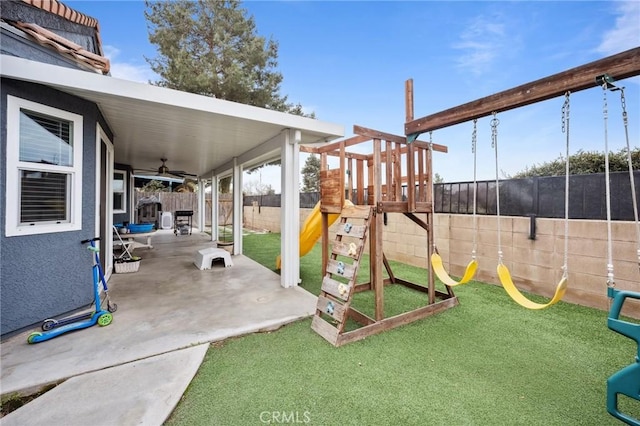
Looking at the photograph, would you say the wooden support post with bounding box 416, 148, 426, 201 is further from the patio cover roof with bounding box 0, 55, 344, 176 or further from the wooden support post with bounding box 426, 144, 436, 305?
the patio cover roof with bounding box 0, 55, 344, 176

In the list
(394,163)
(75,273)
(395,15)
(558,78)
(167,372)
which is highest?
(395,15)

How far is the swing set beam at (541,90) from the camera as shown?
70.9 inches

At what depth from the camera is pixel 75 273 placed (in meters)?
3.23

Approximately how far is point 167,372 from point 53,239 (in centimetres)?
218

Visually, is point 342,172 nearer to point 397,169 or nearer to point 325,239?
point 397,169

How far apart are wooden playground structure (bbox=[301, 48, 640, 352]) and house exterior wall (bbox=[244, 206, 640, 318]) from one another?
1266mm

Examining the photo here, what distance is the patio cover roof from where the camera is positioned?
2.75m

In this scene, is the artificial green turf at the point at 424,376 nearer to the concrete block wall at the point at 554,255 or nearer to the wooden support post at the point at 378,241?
the wooden support post at the point at 378,241

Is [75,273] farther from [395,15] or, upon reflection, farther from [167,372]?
[395,15]

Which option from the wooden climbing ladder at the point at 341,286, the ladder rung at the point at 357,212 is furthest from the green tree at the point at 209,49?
the wooden climbing ladder at the point at 341,286

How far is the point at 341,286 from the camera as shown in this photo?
2.86 m

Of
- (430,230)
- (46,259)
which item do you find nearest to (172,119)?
(46,259)

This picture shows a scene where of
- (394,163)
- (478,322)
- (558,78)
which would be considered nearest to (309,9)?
(394,163)

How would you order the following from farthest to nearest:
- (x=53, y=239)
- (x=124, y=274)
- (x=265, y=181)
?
(x=265, y=181) → (x=124, y=274) → (x=53, y=239)
